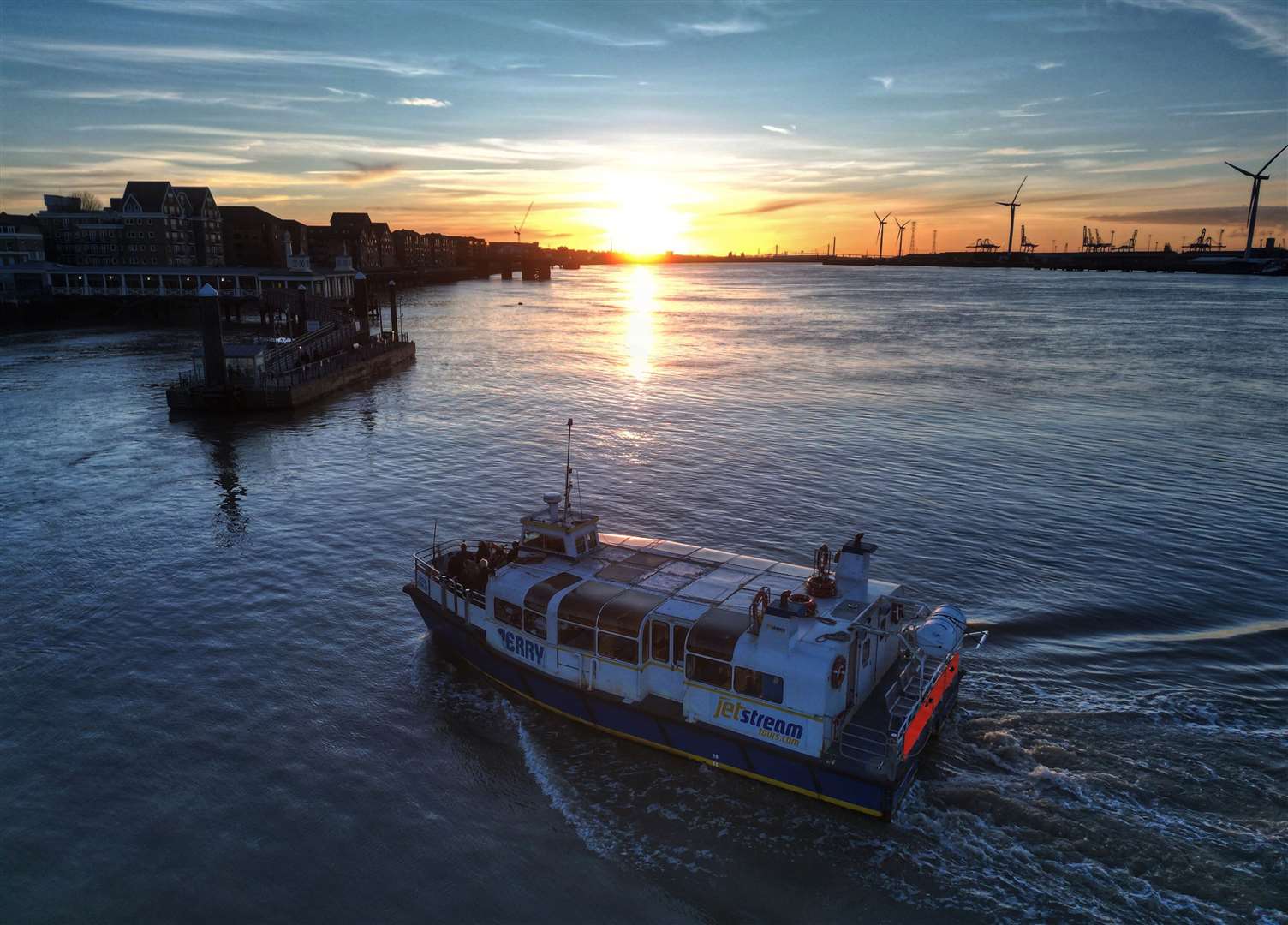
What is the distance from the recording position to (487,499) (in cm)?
3759

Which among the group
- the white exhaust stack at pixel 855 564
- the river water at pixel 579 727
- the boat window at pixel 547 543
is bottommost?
the river water at pixel 579 727

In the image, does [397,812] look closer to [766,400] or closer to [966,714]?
[966,714]

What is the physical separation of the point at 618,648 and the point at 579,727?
3109 millimetres

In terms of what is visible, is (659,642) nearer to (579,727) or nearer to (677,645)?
(677,645)

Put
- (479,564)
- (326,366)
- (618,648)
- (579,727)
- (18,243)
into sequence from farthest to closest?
(18,243) < (326,366) < (479,564) < (579,727) < (618,648)

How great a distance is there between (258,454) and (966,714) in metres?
41.8

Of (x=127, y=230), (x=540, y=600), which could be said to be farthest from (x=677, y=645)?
(x=127, y=230)

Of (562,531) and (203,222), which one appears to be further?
(203,222)

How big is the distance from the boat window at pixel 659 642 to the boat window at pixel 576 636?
148cm

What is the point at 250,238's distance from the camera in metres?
183

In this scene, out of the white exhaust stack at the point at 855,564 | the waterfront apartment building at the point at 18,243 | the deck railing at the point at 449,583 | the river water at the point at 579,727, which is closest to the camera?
the river water at the point at 579,727

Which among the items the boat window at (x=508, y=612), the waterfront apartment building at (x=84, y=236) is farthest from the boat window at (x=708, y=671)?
the waterfront apartment building at (x=84, y=236)

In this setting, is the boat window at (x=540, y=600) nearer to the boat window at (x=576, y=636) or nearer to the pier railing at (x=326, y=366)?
the boat window at (x=576, y=636)

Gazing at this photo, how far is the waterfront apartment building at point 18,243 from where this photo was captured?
135625 millimetres
